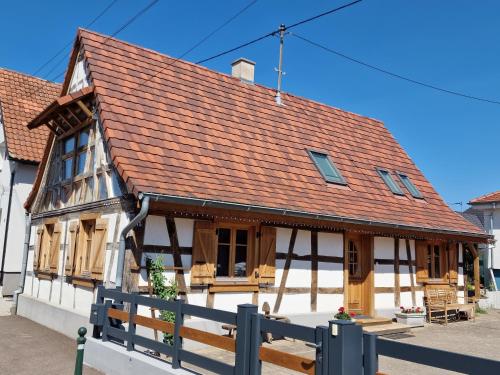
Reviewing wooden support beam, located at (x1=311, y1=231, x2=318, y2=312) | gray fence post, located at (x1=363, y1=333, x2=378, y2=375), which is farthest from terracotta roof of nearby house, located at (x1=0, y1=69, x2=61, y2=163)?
gray fence post, located at (x1=363, y1=333, x2=378, y2=375)

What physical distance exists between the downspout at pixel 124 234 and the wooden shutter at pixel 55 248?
3.82 meters

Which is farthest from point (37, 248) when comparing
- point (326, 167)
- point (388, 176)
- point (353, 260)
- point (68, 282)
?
point (388, 176)

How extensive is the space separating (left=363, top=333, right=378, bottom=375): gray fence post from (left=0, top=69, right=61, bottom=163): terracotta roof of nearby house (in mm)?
15233

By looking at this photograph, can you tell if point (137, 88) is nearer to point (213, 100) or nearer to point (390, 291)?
point (213, 100)

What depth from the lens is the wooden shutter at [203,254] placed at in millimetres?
8867

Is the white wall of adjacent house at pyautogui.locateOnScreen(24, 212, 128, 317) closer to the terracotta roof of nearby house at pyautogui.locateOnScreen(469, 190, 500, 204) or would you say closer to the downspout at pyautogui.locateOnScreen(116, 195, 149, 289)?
the downspout at pyautogui.locateOnScreen(116, 195, 149, 289)

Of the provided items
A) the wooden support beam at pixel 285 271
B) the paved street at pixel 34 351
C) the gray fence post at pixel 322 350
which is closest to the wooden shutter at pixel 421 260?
the wooden support beam at pixel 285 271

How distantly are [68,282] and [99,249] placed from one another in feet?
6.27

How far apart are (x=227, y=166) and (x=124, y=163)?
8.08ft

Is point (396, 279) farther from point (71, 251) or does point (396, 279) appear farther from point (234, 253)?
point (71, 251)

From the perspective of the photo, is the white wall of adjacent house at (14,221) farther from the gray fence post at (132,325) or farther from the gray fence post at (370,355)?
the gray fence post at (370,355)

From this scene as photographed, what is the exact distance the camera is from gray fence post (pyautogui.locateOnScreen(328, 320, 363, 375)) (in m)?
3.88

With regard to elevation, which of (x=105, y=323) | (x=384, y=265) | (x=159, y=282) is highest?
(x=384, y=265)

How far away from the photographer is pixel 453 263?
14164 mm
